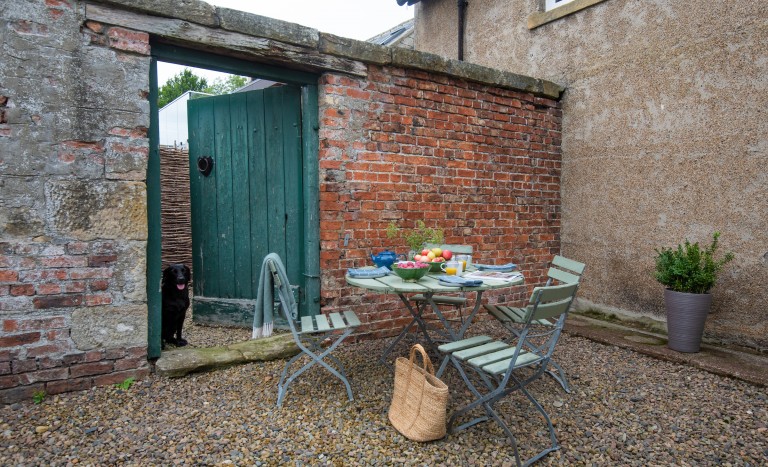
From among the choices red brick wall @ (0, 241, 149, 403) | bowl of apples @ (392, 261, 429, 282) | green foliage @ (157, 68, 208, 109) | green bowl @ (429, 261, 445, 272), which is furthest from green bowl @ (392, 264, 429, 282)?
green foliage @ (157, 68, 208, 109)

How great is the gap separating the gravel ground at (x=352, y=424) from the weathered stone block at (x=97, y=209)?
3.46ft

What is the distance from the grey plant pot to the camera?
3844 millimetres

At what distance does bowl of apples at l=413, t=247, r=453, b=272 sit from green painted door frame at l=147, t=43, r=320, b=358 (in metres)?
1.09

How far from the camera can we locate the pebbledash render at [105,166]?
2855 millimetres

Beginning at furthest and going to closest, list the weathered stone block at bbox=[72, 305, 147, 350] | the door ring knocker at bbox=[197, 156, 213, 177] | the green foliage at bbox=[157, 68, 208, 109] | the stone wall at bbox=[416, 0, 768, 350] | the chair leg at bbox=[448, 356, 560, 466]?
1. the green foliage at bbox=[157, 68, 208, 109]
2. the door ring knocker at bbox=[197, 156, 213, 177]
3. the stone wall at bbox=[416, 0, 768, 350]
4. the weathered stone block at bbox=[72, 305, 147, 350]
5. the chair leg at bbox=[448, 356, 560, 466]

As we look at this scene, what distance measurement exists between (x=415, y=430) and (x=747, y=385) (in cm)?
257

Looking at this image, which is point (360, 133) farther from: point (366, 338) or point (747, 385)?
point (747, 385)

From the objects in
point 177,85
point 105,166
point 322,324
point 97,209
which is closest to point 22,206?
point 97,209

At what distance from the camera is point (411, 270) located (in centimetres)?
286

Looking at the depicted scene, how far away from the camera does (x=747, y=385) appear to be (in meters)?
3.31

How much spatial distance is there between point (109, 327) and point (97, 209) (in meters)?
0.80

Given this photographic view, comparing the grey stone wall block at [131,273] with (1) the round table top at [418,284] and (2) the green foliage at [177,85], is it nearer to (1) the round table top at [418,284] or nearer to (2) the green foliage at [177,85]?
(1) the round table top at [418,284]

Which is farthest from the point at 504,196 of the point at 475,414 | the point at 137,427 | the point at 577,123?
the point at 137,427

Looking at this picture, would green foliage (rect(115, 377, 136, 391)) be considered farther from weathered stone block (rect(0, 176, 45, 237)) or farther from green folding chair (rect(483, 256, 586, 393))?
green folding chair (rect(483, 256, 586, 393))
